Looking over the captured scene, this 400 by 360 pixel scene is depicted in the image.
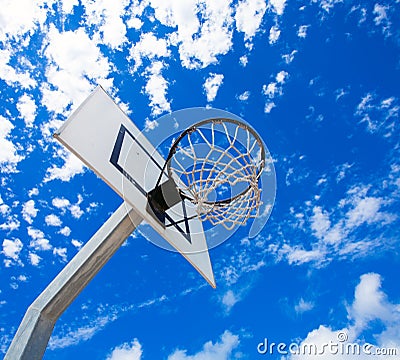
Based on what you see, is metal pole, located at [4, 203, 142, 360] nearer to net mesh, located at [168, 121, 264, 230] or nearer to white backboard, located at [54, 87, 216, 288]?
white backboard, located at [54, 87, 216, 288]

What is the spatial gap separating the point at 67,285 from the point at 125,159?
1048mm

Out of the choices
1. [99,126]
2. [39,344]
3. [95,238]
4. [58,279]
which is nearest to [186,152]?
[99,126]

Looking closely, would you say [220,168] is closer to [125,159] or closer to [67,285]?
[125,159]

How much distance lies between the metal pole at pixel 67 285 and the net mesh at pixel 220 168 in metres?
0.58

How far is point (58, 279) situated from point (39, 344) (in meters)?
0.45

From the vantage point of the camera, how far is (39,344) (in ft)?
8.56

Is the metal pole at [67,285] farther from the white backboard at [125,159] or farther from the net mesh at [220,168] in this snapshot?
the net mesh at [220,168]

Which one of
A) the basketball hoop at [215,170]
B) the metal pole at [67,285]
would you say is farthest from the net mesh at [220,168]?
the metal pole at [67,285]

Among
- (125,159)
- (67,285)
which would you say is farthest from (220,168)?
(67,285)

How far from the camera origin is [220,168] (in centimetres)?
324

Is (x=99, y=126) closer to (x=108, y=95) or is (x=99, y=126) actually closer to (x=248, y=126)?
(x=108, y=95)

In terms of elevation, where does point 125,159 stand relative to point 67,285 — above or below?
above

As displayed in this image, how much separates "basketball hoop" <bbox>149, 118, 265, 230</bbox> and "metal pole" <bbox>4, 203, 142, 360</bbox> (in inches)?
13.3

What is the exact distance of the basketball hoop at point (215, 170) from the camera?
3.25 m
